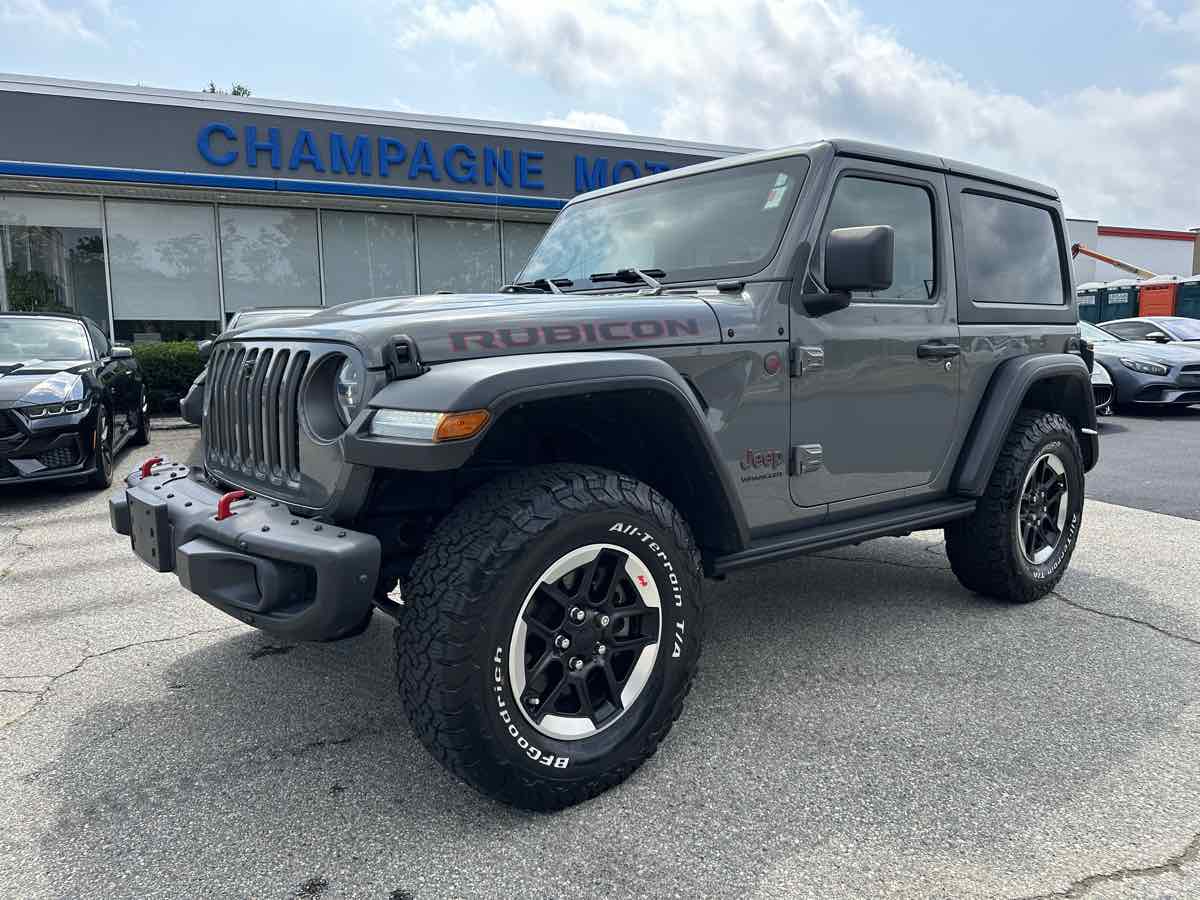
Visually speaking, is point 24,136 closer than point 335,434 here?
No

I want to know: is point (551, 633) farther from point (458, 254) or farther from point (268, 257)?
point (458, 254)

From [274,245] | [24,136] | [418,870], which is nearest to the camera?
[418,870]

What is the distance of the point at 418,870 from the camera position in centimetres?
210

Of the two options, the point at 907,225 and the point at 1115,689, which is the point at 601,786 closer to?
the point at 1115,689

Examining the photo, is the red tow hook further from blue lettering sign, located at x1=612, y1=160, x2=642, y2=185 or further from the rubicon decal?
blue lettering sign, located at x1=612, y1=160, x2=642, y2=185

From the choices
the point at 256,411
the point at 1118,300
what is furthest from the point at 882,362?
the point at 1118,300

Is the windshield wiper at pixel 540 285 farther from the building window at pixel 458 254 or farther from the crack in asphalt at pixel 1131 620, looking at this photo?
the building window at pixel 458 254

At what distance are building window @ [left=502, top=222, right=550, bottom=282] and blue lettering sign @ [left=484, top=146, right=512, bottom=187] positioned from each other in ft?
4.26

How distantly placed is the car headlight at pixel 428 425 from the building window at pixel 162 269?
13180 mm

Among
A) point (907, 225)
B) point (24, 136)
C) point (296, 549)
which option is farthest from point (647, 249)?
point (24, 136)

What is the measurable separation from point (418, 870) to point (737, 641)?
72.5 inches

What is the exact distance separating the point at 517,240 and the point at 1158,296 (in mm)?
16798

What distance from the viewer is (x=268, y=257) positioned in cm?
1409

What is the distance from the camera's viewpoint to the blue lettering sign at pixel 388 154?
13.5 metres
